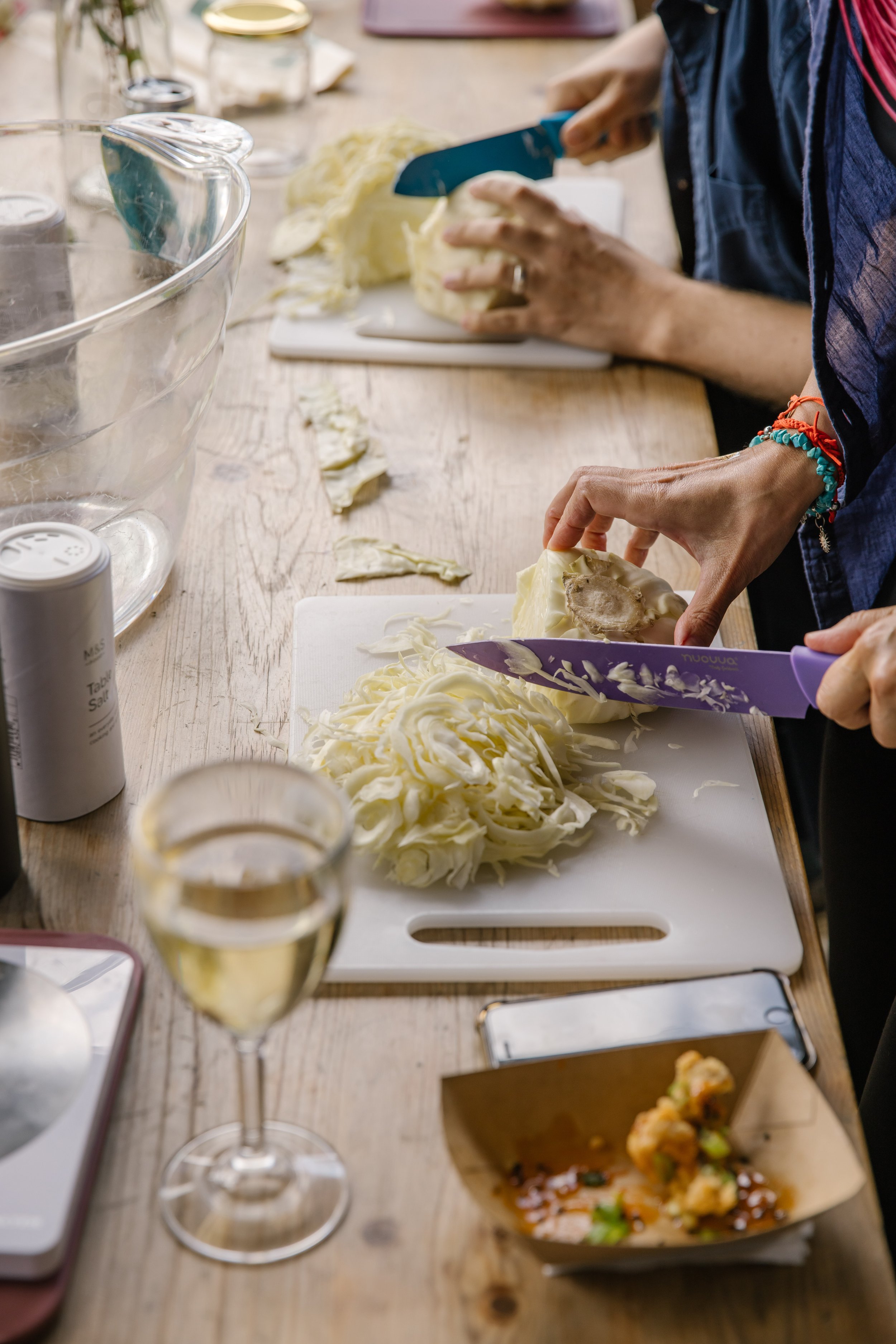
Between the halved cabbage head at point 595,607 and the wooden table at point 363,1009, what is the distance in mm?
114

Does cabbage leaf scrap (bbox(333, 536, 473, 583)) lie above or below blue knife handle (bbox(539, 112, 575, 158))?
below

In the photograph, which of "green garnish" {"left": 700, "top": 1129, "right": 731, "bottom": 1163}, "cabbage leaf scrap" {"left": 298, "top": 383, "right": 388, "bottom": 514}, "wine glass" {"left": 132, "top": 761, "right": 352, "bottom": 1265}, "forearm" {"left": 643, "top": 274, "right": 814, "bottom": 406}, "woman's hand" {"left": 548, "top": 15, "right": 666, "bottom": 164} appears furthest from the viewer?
"woman's hand" {"left": 548, "top": 15, "right": 666, "bottom": 164}

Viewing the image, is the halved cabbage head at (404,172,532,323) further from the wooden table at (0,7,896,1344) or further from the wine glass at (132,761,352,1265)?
the wine glass at (132,761,352,1265)

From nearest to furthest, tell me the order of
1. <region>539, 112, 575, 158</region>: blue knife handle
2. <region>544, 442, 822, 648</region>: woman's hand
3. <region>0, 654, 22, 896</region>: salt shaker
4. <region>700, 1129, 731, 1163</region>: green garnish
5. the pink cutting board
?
<region>700, 1129, 731, 1163</region>: green garnish < <region>0, 654, 22, 896</region>: salt shaker < <region>544, 442, 822, 648</region>: woman's hand < <region>539, 112, 575, 158</region>: blue knife handle < the pink cutting board

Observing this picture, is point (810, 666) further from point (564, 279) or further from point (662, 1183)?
point (564, 279)

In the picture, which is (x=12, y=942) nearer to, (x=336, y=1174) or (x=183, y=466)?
(x=336, y=1174)

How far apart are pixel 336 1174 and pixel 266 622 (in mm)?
567

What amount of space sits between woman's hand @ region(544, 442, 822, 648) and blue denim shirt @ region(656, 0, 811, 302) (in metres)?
0.51

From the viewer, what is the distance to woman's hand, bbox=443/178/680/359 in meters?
1.53

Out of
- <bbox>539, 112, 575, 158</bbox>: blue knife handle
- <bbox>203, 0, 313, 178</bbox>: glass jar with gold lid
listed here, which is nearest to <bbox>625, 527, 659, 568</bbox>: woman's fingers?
<bbox>539, 112, 575, 158</bbox>: blue knife handle

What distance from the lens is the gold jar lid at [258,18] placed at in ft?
5.82

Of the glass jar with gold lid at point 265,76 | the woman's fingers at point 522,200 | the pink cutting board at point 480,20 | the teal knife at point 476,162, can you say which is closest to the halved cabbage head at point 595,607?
the woman's fingers at point 522,200

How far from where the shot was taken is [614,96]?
6.15ft

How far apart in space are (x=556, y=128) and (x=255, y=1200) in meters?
1.59
